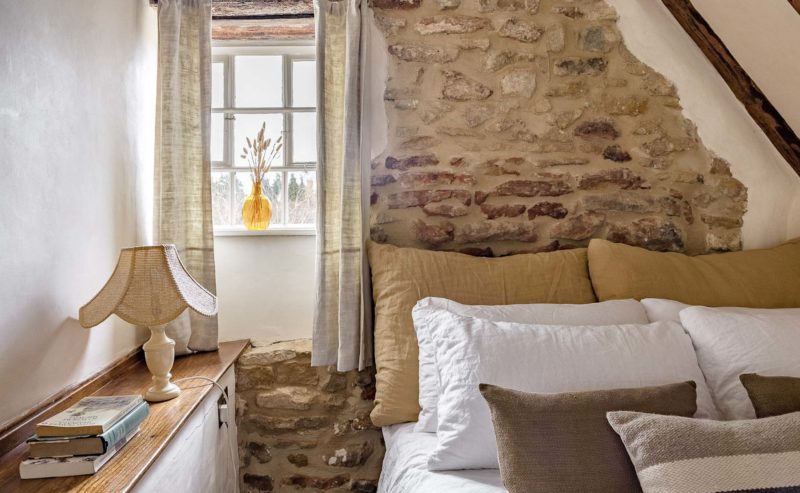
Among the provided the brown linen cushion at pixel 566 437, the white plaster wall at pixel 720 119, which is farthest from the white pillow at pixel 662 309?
the white plaster wall at pixel 720 119

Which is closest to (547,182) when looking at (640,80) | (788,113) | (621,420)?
(640,80)

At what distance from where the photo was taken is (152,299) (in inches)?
62.9

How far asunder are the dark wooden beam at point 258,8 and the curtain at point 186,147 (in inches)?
4.3

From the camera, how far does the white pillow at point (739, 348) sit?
1510 mm

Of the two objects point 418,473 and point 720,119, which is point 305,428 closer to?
point 418,473

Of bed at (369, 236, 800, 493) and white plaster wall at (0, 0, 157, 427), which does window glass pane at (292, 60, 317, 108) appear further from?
bed at (369, 236, 800, 493)

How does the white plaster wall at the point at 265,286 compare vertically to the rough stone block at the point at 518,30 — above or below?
below

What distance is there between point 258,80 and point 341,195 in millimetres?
801

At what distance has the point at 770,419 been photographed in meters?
1.24

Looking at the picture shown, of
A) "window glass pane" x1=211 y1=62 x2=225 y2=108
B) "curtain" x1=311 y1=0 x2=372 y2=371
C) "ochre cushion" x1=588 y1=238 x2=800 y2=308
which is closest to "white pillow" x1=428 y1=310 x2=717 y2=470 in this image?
"ochre cushion" x1=588 y1=238 x2=800 y2=308

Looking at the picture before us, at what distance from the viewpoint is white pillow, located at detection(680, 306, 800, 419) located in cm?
151

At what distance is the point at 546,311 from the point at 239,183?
58.6 inches

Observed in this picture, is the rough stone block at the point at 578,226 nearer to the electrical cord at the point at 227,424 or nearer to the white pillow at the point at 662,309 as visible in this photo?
the white pillow at the point at 662,309

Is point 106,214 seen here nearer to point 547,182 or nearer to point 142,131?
point 142,131
